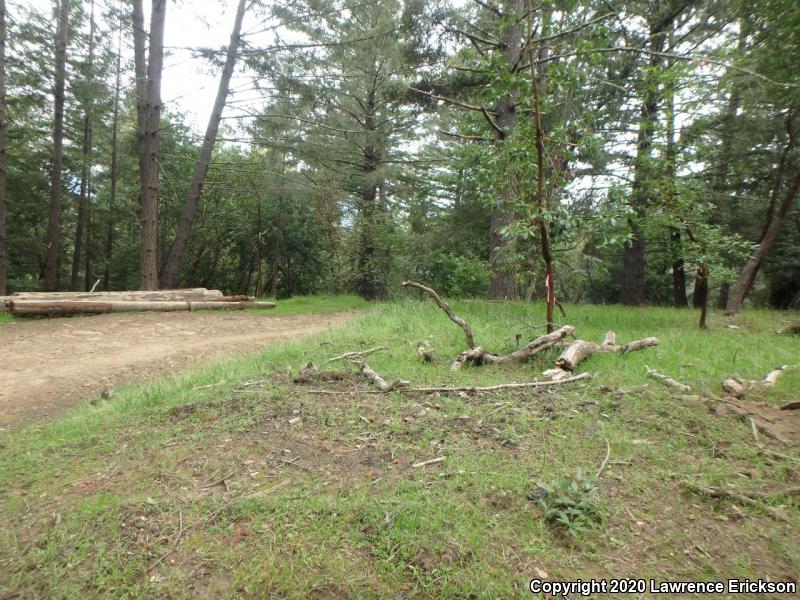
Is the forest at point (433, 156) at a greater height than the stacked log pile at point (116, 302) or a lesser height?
greater

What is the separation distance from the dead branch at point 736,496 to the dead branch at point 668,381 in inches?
56.6

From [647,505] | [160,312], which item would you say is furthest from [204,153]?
[647,505]

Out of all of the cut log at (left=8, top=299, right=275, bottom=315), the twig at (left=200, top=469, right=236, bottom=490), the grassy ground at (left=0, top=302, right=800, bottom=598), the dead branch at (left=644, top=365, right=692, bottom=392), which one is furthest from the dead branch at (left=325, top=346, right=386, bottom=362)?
the cut log at (left=8, top=299, right=275, bottom=315)

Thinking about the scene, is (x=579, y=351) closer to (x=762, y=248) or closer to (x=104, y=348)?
(x=762, y=248)

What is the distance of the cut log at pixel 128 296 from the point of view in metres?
8.83

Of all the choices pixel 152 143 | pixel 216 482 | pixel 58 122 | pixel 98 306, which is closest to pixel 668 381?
pixel 216 482

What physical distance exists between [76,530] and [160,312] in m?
8.44

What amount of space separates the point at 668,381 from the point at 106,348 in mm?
7067

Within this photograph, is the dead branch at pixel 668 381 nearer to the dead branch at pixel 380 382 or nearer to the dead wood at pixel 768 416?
the dead wood at pixel 768 416

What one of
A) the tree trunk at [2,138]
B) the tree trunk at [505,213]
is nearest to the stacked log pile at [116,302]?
the tree trunk at [2,138]

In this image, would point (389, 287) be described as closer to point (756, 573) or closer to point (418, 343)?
point (418, 343)

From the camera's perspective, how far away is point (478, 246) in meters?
13.6

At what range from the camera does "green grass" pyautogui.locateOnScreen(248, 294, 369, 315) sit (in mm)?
11406

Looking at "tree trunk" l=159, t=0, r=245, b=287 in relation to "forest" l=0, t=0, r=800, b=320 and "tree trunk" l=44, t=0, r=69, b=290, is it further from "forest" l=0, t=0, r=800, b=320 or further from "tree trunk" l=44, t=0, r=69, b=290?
"tree trunk" l=44, t=0, r=69, b=290
